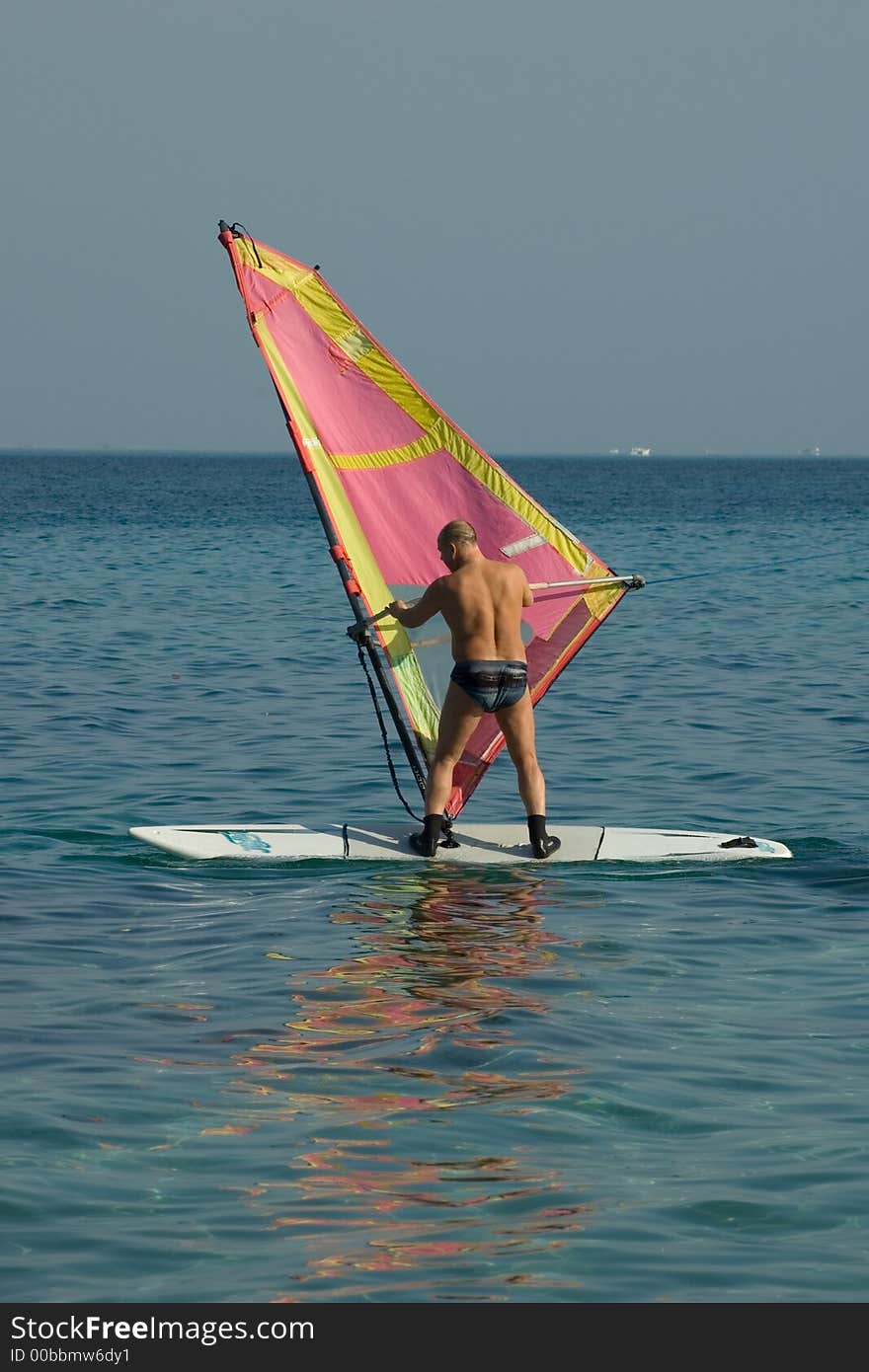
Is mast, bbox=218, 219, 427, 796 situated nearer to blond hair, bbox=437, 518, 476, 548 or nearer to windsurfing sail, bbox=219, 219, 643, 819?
windsurfing sail, bbox=219, 219, 643, 819

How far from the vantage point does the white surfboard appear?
12.9 metres

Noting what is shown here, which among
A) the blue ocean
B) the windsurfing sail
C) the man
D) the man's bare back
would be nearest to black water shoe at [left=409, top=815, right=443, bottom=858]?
the blue ocean

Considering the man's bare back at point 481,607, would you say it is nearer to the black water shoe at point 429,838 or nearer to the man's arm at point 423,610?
the man's arm at point 423,610

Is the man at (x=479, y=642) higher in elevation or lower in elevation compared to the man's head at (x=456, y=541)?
lower

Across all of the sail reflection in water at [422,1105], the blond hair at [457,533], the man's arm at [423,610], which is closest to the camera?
the sail reflection in water at [422,1105]

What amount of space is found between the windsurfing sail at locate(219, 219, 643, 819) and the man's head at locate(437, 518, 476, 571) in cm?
98

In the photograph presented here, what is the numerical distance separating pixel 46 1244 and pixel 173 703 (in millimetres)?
15185

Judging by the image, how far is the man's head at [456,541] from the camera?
1198 centimetres

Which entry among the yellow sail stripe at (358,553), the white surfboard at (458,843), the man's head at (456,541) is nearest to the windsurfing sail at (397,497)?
the yellow sail stripe at (358,553)

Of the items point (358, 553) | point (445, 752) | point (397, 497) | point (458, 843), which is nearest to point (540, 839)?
point (458, 843)

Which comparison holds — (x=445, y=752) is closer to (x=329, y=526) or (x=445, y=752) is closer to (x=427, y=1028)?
(x=329, y=526)
